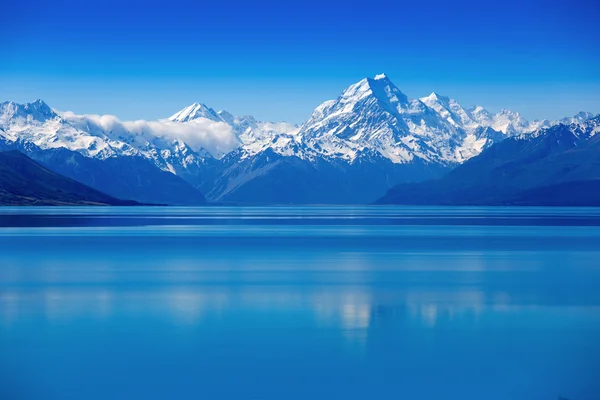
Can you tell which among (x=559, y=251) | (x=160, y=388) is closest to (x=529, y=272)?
(x=559, y=251)

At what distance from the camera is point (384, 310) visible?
5344 cm

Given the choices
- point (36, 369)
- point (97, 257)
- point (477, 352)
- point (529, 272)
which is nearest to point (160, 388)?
point (36, 369)

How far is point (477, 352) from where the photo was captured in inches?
1583

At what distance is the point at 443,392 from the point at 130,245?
284 feet

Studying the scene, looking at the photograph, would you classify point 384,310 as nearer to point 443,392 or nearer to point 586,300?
point 586,300

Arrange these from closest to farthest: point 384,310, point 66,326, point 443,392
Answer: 1. point 443,392
2. point 66,326
3. point 384,310

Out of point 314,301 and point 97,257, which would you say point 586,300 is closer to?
point 314,301

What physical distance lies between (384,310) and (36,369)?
23523mm

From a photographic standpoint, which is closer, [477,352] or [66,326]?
[477,352]

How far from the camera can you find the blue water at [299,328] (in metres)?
34.0

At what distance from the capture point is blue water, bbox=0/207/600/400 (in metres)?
34.0

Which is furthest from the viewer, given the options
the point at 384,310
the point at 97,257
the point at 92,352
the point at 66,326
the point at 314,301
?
the point at 97,257

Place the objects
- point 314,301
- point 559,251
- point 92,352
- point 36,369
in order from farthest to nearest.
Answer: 1. point 559,251
2. point 314,301
3. point 92,352
4. point 36,369

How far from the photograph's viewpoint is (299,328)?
46.8 m
